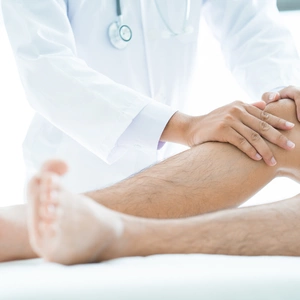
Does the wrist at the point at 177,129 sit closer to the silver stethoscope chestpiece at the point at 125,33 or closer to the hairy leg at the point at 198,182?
the hairy leg at the point at 198,182

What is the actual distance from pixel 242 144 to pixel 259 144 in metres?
0.03

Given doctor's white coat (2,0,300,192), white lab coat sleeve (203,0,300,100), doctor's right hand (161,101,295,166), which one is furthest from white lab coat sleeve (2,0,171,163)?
white lab coat sleeve (203,0,300,100)

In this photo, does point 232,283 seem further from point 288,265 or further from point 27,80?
point 27,80

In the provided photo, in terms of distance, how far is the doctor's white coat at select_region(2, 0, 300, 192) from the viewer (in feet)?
4.30

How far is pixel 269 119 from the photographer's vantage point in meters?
1.21

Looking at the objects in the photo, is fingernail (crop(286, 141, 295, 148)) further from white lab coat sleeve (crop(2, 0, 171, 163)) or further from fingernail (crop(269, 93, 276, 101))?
white lab coat sleeve (crop(2, 0, 171, 163))

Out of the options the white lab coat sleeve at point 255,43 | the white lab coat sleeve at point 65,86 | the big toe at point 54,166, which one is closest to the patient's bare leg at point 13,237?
the big toe at point 54,166

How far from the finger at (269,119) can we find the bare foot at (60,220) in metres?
0.58

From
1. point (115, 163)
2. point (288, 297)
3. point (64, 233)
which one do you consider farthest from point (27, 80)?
point (288, 297)

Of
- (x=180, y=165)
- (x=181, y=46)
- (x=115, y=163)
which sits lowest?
(x=115, y=163)

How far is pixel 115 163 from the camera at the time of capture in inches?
57.0

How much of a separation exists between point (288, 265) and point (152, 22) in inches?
35.1

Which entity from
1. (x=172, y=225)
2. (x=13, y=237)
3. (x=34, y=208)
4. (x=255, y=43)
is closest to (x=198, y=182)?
(x=172, y=225)

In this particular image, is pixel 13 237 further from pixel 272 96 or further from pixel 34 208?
pixel 272 96
